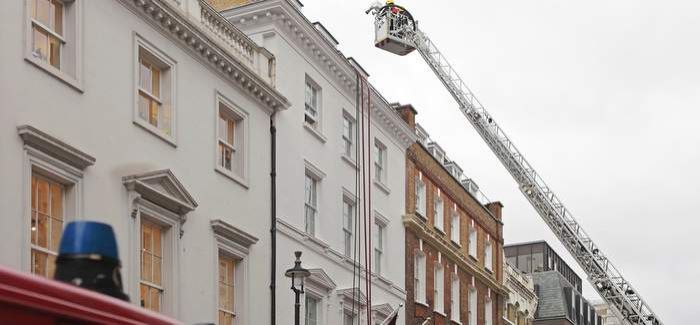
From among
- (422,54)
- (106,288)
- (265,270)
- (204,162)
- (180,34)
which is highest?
(422,54)

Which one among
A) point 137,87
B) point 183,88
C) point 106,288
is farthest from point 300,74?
point 106,288

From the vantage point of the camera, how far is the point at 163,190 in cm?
2148

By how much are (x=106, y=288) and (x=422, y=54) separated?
117 feet

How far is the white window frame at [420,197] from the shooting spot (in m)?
37.5

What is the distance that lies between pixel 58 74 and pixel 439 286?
22950mm

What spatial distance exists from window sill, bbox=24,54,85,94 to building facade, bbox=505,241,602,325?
55837 mm

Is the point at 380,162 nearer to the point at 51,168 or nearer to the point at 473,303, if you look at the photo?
the point at 473,303

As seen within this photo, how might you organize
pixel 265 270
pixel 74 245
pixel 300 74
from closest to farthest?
pixel 74 245, pixel 265 270, pixel 300 74

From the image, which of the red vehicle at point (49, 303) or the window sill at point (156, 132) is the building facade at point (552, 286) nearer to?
the window sill at point (156, 132)

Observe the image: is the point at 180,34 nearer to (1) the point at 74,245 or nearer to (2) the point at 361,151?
(2) the point at 361,151

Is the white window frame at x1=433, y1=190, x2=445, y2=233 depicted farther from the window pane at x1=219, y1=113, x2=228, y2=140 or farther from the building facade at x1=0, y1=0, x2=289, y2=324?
the window pane at x1=219, y1=113, x2=228, y2=140

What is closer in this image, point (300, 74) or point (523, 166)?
point (300, 74)

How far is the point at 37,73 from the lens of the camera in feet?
59.1

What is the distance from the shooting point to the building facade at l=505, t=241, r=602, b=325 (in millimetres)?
72250
